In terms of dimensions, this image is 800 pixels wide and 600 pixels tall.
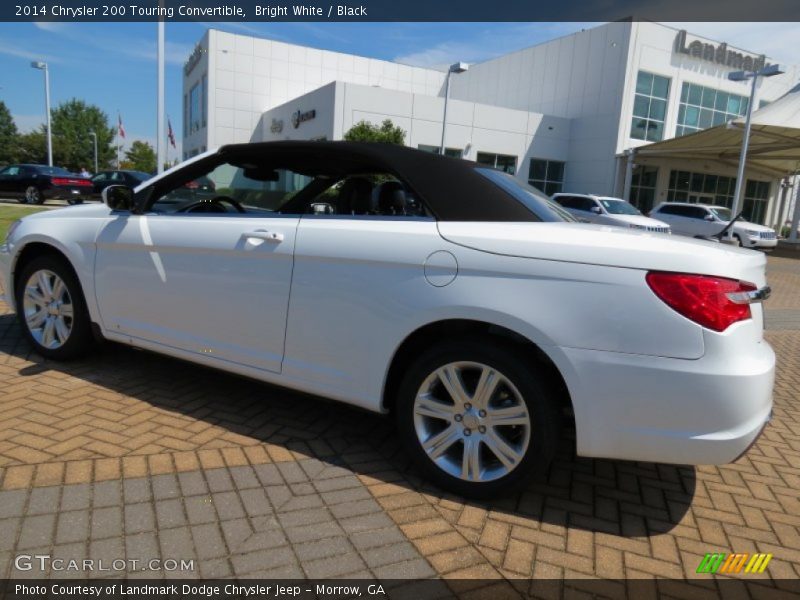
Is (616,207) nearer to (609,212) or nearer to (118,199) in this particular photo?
(609,212)

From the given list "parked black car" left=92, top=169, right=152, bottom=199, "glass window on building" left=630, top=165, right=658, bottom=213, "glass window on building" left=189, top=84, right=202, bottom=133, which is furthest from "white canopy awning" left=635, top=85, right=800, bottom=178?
"glass window on building" left=189, top=84, right=202, bottom=133

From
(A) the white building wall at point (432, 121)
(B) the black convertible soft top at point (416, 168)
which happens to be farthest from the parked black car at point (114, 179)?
(B) the black convertible soft top at point (416, 168)

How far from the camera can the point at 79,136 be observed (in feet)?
266

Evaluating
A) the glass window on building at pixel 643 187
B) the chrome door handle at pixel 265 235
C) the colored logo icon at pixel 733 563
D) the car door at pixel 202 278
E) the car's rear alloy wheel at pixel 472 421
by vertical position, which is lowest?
the colored logo icon at pixel 733 563

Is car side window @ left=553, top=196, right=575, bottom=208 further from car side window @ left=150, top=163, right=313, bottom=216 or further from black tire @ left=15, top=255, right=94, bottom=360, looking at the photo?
black tire @ left=15, top=255, right=94, bottom=360

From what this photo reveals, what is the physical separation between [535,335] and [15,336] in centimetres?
437

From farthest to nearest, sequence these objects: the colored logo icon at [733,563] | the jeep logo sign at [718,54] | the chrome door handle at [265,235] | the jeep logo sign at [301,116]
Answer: the jeep logo sign at [718,54], the jeep logo sign at [301,116], the chrome door handle at [265,235], the colored logo icon at [733,563]

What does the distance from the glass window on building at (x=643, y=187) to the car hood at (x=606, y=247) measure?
32.1 metres

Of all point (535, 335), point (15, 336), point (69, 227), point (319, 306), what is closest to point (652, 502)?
point (535, 335)

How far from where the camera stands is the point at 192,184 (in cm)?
370

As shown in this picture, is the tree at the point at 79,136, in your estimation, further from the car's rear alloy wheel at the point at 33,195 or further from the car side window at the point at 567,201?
the car side window at the point at 567,201

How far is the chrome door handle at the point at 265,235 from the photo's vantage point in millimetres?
2933

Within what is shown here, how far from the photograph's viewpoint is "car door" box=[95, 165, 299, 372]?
2975mm

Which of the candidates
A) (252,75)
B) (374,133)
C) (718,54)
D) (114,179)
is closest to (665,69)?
(718,54)
